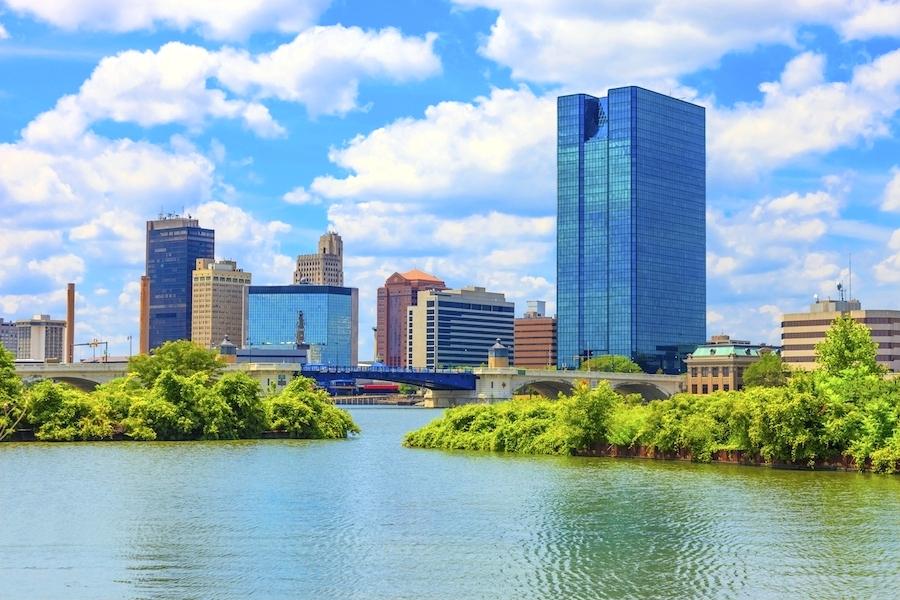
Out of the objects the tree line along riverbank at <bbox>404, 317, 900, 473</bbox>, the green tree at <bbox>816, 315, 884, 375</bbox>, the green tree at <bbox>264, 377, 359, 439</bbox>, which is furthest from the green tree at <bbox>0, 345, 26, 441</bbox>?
the green tree at <bbox>816, 315, 884, 375</bbox>

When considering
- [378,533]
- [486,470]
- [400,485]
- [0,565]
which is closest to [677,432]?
[486,470]

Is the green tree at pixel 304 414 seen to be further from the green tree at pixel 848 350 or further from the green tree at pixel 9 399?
the green tree at pixel 848 350

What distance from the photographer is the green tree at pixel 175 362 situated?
152 m

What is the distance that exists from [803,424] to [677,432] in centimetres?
1156

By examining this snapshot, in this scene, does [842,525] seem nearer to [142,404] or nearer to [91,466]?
[91,466]

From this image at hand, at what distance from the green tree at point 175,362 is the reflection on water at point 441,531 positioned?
184 ft

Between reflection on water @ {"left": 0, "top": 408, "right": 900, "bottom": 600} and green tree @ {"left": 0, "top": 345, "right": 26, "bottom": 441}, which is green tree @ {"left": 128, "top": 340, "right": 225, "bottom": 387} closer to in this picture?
green tree @ {"left": 0, "top": 345, "right": 26, "bottom": 441}

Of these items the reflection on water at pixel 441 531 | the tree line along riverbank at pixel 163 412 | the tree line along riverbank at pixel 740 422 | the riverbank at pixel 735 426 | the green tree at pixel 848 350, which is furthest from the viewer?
the tree line along riverbank at pixel 163 412

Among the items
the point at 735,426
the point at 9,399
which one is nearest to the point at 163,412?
the point at 9,399

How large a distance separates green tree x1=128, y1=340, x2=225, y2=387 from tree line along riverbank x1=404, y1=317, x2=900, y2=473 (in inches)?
1784

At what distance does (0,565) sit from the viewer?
1999 inches

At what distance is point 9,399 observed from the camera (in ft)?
398

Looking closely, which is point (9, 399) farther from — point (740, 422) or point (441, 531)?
point (441, 531)

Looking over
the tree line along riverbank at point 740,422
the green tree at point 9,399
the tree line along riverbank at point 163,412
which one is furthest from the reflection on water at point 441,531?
the tree line along riverbank at point 163,412
